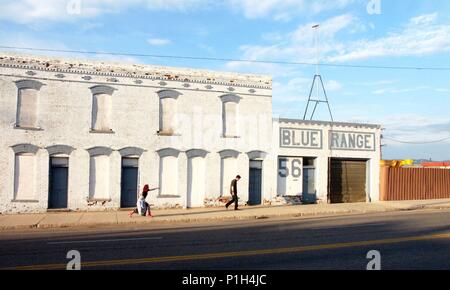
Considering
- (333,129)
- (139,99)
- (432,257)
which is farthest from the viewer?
(333,129)

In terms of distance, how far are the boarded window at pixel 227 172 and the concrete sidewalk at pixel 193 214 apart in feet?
4.44

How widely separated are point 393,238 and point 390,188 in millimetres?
15215

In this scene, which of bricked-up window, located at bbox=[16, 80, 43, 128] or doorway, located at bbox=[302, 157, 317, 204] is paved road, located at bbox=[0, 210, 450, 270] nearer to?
bricked-up window, located at bbox=[16, 80, 43, 128]

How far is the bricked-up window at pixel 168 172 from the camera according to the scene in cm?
2247

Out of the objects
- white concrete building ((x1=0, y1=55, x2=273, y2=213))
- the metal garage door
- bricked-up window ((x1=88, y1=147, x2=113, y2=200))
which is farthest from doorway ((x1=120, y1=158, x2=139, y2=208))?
the metal garage door

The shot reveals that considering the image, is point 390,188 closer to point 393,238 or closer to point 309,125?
point 309,125

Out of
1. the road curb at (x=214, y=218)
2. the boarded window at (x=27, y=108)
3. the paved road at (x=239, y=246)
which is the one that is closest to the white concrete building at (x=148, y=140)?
the boarded window at (x=27, y=108)

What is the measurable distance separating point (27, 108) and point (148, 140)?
5563 millimetres

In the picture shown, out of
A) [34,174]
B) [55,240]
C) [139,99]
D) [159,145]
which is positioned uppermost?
[139,99]

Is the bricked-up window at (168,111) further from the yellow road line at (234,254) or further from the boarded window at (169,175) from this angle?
the yellow road line at (234,254)

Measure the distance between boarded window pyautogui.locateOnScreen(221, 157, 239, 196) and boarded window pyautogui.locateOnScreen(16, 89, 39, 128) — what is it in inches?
360
